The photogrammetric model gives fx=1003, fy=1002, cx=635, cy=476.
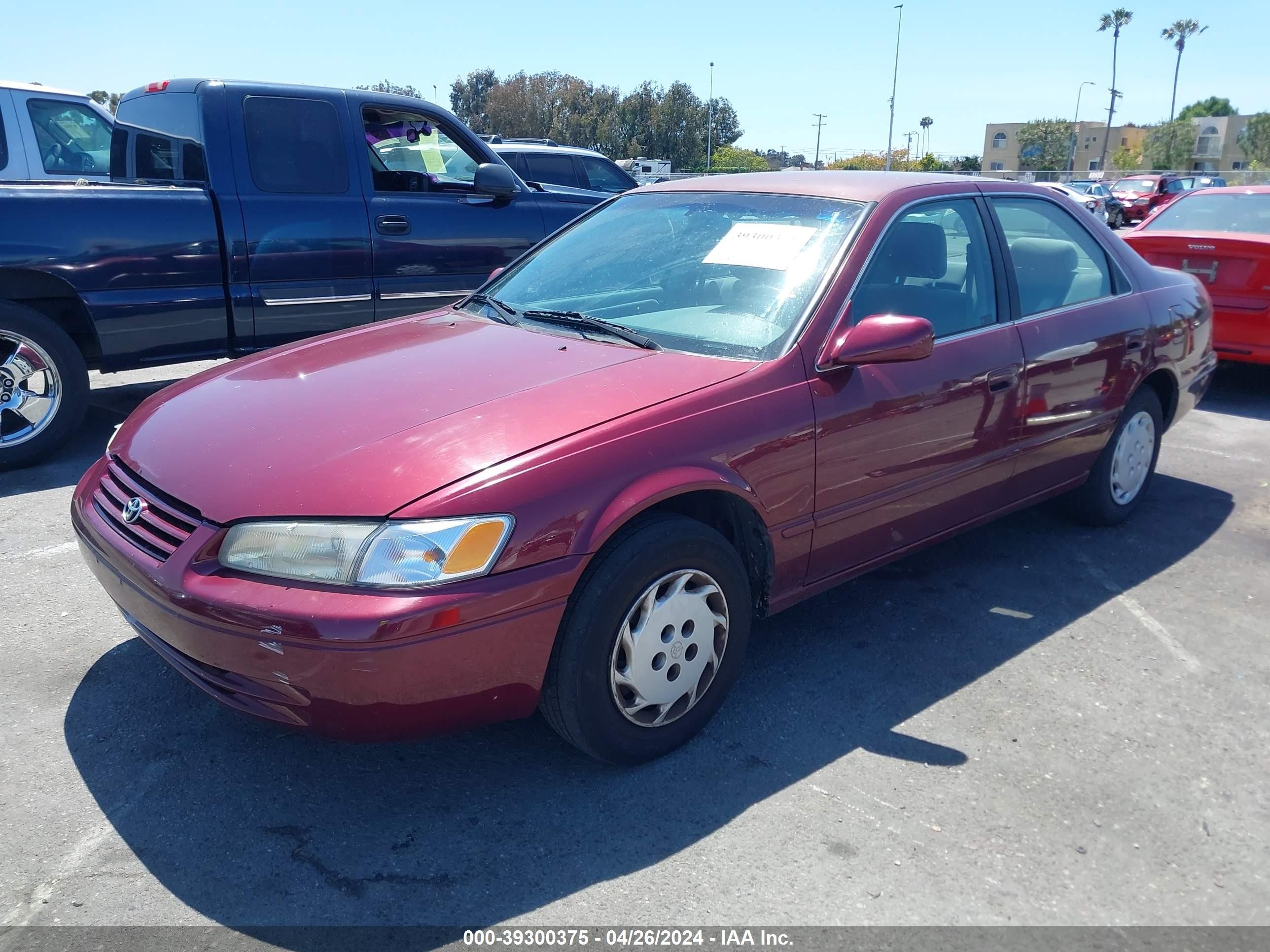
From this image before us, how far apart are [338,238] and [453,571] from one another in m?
4.08

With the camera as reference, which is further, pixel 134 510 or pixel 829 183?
pixel 829 183

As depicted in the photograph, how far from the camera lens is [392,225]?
6055 mm

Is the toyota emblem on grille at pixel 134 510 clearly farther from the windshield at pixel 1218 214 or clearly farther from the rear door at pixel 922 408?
the windshield at pixel 1218 214

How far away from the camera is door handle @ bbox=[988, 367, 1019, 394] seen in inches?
145

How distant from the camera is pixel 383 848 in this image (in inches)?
97.4

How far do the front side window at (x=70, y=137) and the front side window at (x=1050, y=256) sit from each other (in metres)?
6.67

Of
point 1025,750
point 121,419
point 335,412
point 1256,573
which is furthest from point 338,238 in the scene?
point 1256,573

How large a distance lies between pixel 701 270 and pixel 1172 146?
278 feet

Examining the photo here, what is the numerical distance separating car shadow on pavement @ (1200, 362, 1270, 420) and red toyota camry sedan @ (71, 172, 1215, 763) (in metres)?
3.69

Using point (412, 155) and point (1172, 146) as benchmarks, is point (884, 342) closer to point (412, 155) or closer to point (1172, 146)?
point (412, 155)

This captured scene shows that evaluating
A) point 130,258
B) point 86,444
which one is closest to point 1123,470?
point 130,258

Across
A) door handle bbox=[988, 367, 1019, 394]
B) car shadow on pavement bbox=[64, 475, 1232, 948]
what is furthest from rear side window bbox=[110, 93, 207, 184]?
door handle bbox=[988, 367, 1019, 394]

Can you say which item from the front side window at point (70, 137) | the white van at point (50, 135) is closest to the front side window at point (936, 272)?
the white van at point (50, 135)

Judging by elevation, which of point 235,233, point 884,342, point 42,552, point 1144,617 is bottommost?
point 1144,617
